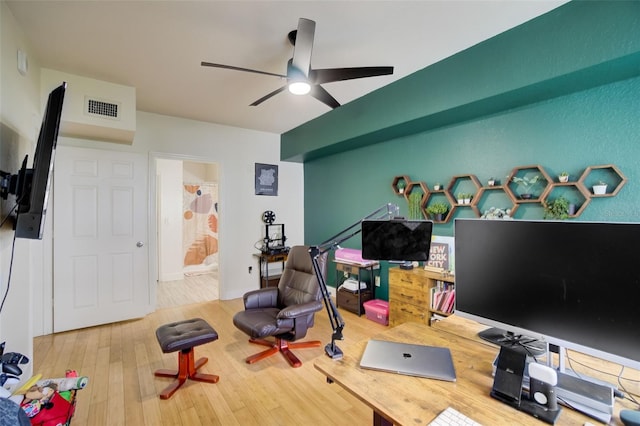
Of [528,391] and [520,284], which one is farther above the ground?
[520,284]

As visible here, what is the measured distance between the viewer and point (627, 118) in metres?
2.04

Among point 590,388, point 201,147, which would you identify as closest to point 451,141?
point 590,388

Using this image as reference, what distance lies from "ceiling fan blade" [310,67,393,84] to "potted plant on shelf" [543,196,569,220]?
166 cm

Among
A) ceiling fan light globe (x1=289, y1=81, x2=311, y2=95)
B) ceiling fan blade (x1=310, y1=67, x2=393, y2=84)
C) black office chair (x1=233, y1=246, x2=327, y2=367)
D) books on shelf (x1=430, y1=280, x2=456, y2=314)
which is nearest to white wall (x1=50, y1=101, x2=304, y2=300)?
black office chair (x1=233, y1=246, x2=327, y2=367)

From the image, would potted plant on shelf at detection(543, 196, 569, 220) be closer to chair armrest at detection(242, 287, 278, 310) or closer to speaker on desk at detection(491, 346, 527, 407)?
speaker on desk at detection(491, 346, 527, 407)

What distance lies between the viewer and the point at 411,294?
9.87 ft

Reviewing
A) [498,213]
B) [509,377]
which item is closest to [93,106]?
[509,377]

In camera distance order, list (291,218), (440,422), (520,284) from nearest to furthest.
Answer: (440,422)
(520,284)
(291,218)

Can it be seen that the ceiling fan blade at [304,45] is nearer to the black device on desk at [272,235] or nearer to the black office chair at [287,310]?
the black office chair at [287,310]

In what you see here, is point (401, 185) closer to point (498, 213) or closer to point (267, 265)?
point (498, 213)

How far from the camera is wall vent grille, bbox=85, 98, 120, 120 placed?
2.92m

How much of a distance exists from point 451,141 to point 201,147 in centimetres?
340

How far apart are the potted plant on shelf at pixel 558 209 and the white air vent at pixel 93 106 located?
407 centimetres

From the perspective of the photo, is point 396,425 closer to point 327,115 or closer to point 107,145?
point 327,115
